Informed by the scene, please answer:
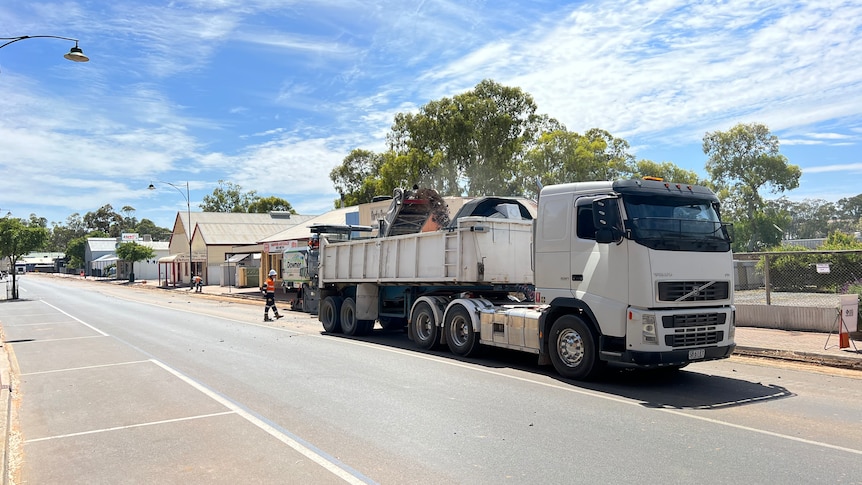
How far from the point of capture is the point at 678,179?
4600cm

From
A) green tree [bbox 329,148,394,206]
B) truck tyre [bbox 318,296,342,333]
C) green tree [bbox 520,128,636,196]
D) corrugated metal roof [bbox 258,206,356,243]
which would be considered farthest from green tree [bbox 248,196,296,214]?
truck tyre [bbox 318,296,342,333]

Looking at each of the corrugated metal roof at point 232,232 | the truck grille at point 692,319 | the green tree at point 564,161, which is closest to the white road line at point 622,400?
the truck grille at point 692,319

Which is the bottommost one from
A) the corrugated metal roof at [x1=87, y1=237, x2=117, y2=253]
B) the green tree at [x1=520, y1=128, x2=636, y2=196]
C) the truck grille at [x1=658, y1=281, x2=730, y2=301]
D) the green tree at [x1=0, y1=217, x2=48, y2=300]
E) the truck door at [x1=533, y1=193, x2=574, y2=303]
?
the truck grille at [x1=658, y1=281, x2=730, y2=301]

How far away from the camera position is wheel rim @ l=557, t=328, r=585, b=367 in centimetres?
903

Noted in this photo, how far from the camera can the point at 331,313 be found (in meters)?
16.8

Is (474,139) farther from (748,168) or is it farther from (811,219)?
(811,219)

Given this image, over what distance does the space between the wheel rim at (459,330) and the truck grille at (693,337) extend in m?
4.21

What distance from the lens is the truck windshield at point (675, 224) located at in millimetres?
8383

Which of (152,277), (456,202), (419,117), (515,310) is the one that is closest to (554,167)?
(419,117)

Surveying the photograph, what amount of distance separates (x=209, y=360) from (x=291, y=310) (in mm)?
15664

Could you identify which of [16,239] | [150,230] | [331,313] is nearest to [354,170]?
[16,239]

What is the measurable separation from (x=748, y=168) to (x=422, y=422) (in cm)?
4978

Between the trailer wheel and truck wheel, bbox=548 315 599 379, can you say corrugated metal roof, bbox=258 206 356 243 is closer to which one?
the trailer wheel

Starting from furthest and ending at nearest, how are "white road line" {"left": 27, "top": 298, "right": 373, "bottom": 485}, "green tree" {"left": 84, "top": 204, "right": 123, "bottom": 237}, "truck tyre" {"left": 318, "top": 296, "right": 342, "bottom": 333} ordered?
"green tree" {"left": 84, "top": 204, "right": 123, "bottom": 237} → "truck tyre" {"left": 318, "top": 296, "right": 342, "bottom": 333} → "white road line" {"left": 27, "top": 298, "right": 373, "bottom": 485}
